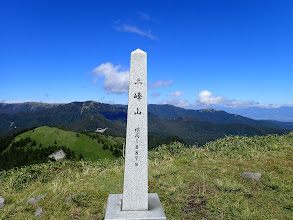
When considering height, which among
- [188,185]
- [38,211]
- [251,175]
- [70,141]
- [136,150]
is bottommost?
[70,141]

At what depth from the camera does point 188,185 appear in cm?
939

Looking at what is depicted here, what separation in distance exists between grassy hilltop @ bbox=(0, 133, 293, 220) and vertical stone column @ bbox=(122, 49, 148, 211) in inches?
82.9

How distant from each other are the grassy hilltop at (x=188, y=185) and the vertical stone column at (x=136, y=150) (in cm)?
210

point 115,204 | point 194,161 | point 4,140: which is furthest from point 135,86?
point 4,140

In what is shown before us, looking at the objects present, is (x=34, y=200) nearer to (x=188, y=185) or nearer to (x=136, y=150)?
(x=136, y=150)

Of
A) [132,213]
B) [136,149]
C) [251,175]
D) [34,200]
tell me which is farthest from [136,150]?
[251,175]

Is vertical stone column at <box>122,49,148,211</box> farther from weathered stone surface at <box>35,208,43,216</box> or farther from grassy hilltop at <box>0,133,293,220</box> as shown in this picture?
weathered stone surface at <box>35,208,43,216</box>

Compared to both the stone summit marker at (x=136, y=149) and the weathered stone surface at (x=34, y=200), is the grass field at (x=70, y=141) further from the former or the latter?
the stone summit marker at (x=136, y=149)

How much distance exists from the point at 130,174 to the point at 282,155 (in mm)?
12196

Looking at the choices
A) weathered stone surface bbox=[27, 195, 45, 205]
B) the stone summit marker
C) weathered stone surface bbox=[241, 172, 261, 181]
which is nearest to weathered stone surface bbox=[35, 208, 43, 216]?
weathered stone surface bbox=[27, 195, 45, 205]

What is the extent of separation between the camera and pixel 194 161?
43.1 ft

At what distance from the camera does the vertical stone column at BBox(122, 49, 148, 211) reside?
5754mm

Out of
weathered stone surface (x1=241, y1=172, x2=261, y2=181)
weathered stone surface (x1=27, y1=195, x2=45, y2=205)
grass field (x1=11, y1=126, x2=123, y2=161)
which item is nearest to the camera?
weathered stone surface (x1=27, y1=195, x2=45, y2=205)

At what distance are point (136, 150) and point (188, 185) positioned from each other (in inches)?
197
